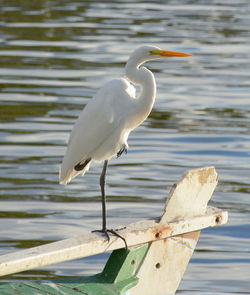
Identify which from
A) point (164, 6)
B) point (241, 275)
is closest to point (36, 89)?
point (241, 275)

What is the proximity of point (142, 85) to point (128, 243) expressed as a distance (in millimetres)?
1500

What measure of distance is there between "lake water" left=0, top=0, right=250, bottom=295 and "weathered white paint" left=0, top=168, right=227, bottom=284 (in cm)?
160

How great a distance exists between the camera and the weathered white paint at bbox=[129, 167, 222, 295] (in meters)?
6.94

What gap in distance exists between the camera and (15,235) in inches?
389

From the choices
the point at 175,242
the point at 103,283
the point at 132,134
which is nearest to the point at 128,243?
the point at 103,283

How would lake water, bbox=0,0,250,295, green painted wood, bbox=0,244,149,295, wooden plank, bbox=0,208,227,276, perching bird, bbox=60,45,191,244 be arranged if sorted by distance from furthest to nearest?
lake water, bbox=0,0,250,295 < perching bird, bbox=60,45,191,244 < green painted wood, bbox=0,244,149,295 < wooden plank, bbox=0,208,227,276

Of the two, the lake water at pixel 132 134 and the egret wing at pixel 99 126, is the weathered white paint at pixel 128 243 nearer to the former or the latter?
the egret wing at pixel 99 126

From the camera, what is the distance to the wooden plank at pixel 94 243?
5.77 m

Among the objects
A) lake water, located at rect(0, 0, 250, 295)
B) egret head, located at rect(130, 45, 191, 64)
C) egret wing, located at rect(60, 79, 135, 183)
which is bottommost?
egret wing, located at rect(60, 79, 135, 183)

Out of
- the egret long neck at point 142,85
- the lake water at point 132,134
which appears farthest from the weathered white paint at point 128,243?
the lake water at point 132,134

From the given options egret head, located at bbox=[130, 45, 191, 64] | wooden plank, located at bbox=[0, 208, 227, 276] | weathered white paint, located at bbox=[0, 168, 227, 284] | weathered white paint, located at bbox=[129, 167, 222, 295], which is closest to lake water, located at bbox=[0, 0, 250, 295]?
weathered white paint, located at bbox=[129, 167, 222, 295]

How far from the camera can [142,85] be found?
777 centimetres

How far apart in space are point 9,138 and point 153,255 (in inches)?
273

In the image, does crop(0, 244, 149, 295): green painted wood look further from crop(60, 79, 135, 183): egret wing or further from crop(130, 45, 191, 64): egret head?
crop(130, 45, 191, 64): egret head
